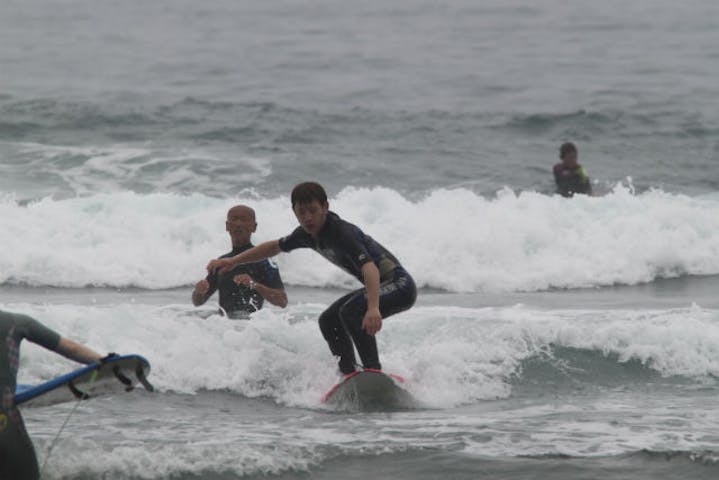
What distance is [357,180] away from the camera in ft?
64.5

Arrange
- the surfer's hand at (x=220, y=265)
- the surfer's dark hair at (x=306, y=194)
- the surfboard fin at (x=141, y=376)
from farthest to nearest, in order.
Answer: the surfer's hand at (x=220, y=265) → the surfer's dark hair at (x=306, y=194) → the surfboard fin at (x=141, y=376)

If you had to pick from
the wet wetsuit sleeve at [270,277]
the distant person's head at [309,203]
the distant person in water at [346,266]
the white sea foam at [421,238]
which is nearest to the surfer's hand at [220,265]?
the distant person in water at [346,266]

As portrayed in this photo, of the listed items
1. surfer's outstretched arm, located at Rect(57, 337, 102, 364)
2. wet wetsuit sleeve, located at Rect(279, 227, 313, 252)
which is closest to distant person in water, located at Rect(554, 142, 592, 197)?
wet wetsuit sleeve, located at Rect(279, 227, 313, 252)

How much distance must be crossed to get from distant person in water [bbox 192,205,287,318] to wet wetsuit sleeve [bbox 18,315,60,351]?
262 cm

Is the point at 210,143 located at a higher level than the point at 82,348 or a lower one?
higher

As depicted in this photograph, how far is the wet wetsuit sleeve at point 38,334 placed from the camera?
17.8 feet

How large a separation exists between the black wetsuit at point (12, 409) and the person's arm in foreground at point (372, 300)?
240cm

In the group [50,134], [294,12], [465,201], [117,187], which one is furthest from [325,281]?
[294,12]

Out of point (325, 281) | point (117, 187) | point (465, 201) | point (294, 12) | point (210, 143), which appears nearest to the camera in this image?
point (325, 281)

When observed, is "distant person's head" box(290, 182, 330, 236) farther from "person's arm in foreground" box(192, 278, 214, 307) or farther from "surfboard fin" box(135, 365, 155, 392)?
"surfboard fin" box(135, 365, 155, 392)

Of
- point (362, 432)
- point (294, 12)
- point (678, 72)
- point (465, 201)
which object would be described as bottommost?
point (362, 432)

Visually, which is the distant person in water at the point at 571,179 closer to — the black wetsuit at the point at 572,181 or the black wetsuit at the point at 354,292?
the black wetsuit at the point at 572,181

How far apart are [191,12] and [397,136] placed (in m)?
14.5

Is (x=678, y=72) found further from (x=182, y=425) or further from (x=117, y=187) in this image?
(x=182, y=425)
